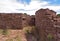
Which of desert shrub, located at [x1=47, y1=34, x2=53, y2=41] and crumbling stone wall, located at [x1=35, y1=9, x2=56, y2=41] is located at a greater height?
crumbling stone wall, located at [x1=35, y1=9, x2=56, y2=41]

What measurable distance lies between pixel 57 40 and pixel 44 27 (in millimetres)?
1996

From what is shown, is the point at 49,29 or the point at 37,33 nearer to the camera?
the point at 49,29

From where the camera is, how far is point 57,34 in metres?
10.1

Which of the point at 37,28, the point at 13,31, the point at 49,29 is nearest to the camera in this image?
the point at 49,29

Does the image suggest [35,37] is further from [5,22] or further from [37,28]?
[5,22]

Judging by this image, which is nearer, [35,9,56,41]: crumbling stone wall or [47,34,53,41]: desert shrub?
[47,34,53,41]: desert shrub

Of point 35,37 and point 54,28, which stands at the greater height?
point 54,28

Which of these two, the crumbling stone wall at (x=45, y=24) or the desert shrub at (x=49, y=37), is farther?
the crumbling stone wall at (x=45, y=24)

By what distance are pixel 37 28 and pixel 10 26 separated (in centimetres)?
212

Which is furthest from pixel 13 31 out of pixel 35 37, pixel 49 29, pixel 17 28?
pixel 49 29

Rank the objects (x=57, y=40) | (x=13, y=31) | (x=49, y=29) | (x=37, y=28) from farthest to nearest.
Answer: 1. (x=37, y=28)
2. (x=13, y=31)
3. (x=49, y=29)
4. (x=57, y=40)

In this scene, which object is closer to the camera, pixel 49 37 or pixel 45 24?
pixel 49 37

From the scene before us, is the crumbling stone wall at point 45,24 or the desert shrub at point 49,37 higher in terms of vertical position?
the crumbling stone wall at point 45,24

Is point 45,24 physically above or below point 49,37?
above
